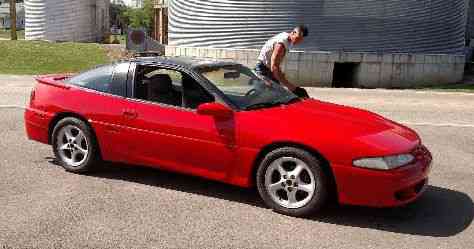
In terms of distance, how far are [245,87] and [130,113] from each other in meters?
1.24

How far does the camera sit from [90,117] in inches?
227

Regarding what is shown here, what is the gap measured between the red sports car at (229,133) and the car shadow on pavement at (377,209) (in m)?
0.25

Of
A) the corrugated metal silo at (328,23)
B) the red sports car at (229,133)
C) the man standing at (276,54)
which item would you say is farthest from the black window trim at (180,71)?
the corrugated metal silo at (328,23)

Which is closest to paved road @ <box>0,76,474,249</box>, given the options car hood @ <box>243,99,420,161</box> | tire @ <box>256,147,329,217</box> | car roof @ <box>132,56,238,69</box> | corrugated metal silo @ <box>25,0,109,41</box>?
tire @ <box>256,147,329,217</box>

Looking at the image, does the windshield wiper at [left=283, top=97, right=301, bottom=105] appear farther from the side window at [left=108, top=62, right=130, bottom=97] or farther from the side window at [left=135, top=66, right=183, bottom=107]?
the side window at [left=108, top=62, right=130, bottom=97]

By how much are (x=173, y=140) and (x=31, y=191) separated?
152 cm

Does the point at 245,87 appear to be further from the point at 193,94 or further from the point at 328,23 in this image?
the point at 328,23

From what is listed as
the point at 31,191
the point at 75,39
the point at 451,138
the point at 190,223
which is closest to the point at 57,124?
the point at 31,191

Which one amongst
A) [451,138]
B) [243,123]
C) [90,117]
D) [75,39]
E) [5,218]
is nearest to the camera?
[5,218]

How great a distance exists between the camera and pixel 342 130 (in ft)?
15.7

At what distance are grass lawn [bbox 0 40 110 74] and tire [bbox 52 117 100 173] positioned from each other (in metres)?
14.1

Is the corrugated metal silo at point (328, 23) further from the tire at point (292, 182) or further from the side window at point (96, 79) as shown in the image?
the tire at point (292, 182)

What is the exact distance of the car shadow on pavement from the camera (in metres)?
4.73

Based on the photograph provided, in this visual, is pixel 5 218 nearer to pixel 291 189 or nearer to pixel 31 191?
pixel 31 191
